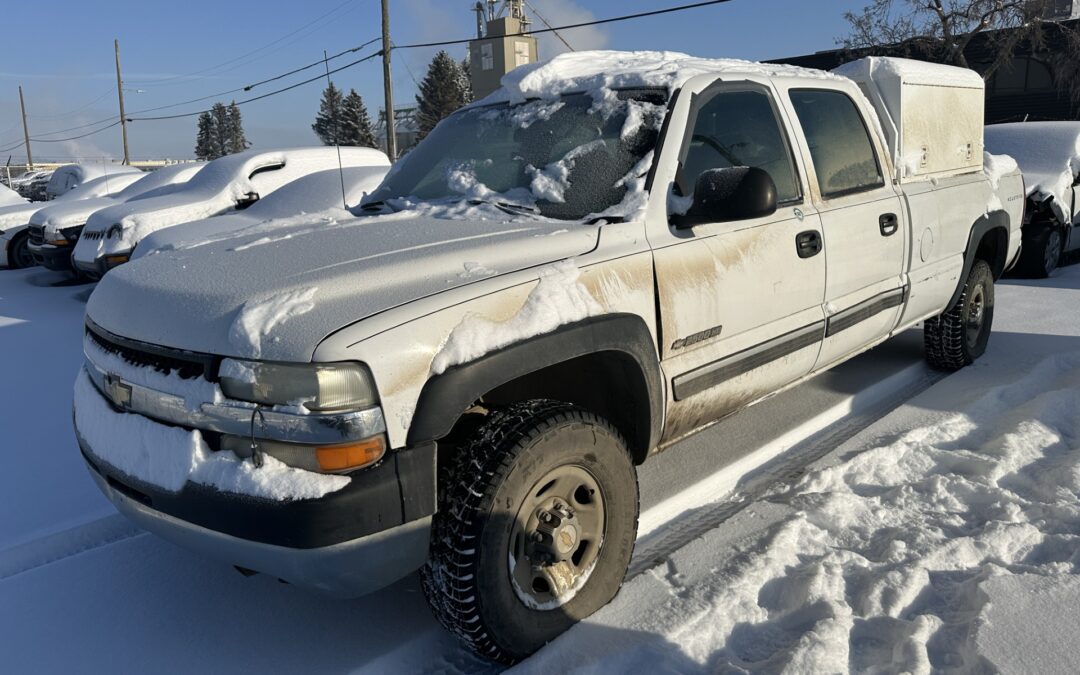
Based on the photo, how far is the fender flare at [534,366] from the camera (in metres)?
2.11

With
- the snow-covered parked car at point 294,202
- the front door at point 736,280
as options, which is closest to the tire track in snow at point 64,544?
the front door at point 736,280

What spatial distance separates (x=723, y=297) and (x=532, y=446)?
3.67 feet

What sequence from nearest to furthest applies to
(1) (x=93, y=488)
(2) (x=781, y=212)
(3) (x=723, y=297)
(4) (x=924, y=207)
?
1. (3) (x=723, y=297)
2. (2) (x=781, y=212)
3. (1) (x=93, y=488)
4. (4) (x=924, y=207)

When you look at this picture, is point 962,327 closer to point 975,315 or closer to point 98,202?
point 975,315

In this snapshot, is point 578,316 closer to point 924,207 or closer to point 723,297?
point 723,297

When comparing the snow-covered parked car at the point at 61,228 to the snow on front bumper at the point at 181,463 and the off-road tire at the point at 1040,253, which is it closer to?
the snow on front bumper at the point at 181,463

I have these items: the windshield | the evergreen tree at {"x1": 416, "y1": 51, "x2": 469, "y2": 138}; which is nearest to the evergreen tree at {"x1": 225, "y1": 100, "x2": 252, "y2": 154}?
the evergreen tree at {"x1": 416, "y1": 51, "x2": 469, "y2": 138}

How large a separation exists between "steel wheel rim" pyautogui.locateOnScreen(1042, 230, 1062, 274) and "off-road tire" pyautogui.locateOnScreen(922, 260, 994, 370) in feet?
13.8

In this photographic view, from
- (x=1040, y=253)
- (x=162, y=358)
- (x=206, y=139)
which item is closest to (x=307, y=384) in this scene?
(x=162, y=358)

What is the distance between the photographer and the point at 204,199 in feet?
30.9

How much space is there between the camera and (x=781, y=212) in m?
3.36

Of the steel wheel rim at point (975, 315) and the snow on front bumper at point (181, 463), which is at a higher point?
the snow on front bumper at point (181, 463)

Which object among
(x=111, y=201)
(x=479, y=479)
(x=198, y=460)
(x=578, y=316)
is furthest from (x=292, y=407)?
(x=111, y=201)

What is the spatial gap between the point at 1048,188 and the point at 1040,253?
0.73 m
